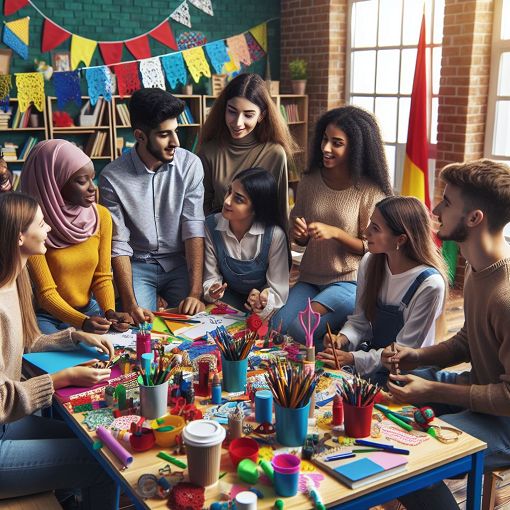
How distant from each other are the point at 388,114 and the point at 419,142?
772 millimetres

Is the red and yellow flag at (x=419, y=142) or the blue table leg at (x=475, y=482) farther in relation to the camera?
the red and yellow flag at (x=419, y=142)

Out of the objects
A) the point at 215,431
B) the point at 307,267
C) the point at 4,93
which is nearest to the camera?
the point at 215,431

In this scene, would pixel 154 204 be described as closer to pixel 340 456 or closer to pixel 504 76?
pixel 340 456

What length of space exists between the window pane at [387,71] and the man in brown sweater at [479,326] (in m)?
4.15

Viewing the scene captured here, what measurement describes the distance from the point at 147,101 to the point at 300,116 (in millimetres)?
4147

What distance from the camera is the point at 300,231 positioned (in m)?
2.66

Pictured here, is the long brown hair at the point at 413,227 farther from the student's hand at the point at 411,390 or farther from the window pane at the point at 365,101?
the window pane at the point at 365,101

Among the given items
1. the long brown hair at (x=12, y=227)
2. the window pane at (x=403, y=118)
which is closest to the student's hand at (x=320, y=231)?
the long brown hair at (x=12, y=227)

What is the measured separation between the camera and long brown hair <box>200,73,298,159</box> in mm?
3014

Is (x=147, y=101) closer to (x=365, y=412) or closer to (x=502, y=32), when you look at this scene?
(x=365, y=412)

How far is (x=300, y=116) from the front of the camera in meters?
6.64

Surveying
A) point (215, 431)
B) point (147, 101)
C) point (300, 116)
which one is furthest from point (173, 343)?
point (300, 116)

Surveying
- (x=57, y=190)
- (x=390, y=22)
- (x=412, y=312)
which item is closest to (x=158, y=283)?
(x=57, y=190)

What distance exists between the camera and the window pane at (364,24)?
5.92 m
